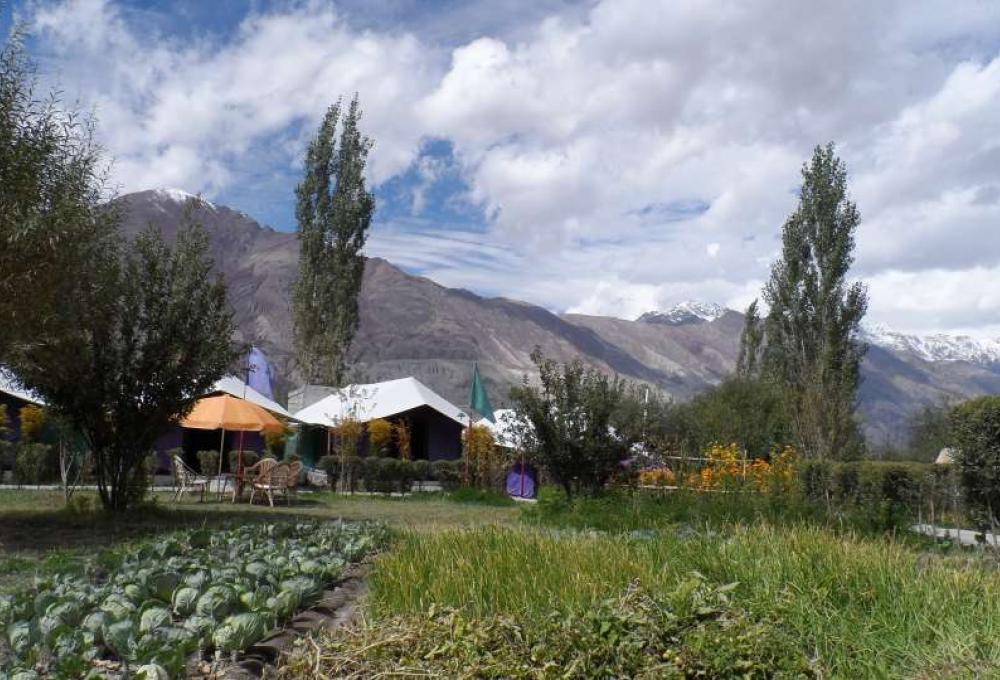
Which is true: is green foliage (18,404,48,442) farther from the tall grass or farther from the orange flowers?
the tall grass

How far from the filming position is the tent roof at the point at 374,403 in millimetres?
24359

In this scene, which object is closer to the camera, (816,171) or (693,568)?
(693,568)

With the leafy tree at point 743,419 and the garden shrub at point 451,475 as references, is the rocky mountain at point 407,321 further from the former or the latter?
the garden shrub at point 451,475

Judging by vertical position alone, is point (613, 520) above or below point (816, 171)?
below

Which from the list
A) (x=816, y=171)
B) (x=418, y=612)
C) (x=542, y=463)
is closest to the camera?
(x=418, y=612)

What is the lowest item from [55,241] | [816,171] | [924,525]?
[924,525]

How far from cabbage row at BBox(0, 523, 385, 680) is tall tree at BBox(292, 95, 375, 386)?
25707 millimetres

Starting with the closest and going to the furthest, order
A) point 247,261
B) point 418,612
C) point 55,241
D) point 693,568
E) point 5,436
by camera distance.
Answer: point 418,612 → point 693,568 → point 55,241 → point 5,436 → point 247,261

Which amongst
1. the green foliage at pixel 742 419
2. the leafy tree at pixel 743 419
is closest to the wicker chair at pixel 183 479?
the leafy tree at pixel 743 419

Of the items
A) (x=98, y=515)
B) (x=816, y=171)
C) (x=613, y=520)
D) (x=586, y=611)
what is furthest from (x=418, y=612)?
(x=816, y=171)

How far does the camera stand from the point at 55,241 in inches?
352

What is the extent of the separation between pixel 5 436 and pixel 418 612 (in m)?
22.1

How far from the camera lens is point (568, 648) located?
347 centimetres

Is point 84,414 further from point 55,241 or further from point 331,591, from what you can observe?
point 331,591
